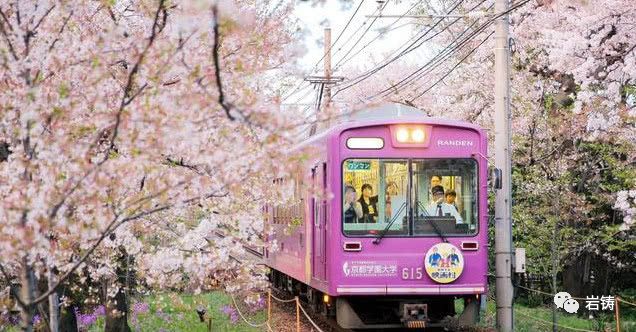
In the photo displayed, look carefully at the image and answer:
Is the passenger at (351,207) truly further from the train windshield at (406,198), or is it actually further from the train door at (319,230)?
the train door at (319,230)

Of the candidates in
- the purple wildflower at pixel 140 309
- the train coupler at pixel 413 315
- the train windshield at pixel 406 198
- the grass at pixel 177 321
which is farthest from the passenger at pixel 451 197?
the purple wildflower at pixel 140 309

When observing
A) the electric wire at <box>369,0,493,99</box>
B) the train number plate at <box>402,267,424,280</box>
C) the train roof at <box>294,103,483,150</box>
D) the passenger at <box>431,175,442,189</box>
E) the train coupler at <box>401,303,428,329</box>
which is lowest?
the train coupler at <box>401,303,428,329</box>

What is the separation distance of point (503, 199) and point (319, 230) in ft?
7.46

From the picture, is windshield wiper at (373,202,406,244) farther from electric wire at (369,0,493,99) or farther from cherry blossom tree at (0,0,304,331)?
cherry blossom tree at (0,0,304,331)

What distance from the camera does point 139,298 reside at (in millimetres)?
17141

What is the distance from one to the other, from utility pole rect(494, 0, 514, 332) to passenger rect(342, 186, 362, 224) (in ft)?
6.48

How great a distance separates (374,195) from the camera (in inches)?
434

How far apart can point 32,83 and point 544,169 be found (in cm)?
979

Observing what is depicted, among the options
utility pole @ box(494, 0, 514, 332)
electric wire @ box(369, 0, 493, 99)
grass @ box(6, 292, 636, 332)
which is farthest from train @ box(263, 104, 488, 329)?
electric wire @ box(369, 0, 493, 99)

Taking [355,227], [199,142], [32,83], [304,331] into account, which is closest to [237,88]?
[199,142]

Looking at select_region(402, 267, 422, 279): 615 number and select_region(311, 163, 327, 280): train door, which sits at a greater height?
select_region(311, 163, 327, 280): train door

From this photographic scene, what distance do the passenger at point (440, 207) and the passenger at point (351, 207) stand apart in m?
0.79

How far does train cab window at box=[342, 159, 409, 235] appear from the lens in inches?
434

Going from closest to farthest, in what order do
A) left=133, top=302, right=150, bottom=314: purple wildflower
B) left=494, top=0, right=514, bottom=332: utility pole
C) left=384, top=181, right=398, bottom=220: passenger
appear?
left=384, top=181, right=398, bottom=220: passenger
left=494, top=0, right=514, bottom=332: utility pole
left=133, top=302, right=150, bottom=314: purple wildflower
